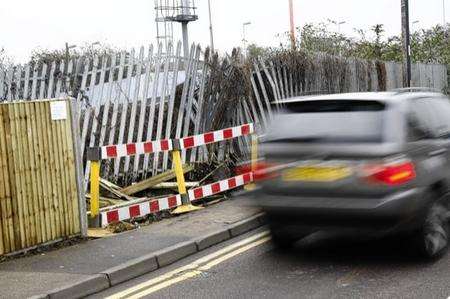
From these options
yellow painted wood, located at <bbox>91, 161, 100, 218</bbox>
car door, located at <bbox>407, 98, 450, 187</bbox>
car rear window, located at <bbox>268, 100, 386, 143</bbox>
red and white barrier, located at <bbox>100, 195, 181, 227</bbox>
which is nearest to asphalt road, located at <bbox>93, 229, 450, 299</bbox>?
car door, located at <bbox>407, 98, 450, 187</bbox>

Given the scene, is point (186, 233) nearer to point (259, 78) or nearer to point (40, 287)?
point (40, 287)

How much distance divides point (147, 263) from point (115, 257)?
0.43 metres

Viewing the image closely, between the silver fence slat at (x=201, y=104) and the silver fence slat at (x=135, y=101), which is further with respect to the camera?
the silver fence slat at (x=201, y=104)

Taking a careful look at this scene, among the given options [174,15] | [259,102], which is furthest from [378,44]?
[259,102]

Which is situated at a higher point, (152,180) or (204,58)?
(204,58)

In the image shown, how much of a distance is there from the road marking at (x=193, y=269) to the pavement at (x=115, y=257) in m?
0.27

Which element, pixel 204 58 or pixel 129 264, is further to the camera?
pixel 204 58

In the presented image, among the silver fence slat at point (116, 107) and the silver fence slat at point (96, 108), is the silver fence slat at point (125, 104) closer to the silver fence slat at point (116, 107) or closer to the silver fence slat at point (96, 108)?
the silver fence slat at point (116, 107)

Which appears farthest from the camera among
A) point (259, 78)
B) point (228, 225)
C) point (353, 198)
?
point (259, 78)

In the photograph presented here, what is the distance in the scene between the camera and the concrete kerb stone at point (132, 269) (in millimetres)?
6047

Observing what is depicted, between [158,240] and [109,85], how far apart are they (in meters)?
4.38

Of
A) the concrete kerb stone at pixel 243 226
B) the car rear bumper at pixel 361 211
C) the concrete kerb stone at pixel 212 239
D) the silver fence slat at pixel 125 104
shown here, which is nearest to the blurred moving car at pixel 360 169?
the car rear bumper at pixel 361 211

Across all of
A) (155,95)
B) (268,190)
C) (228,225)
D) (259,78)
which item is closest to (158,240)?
(228,225)

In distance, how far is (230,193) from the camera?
34.1 ft
